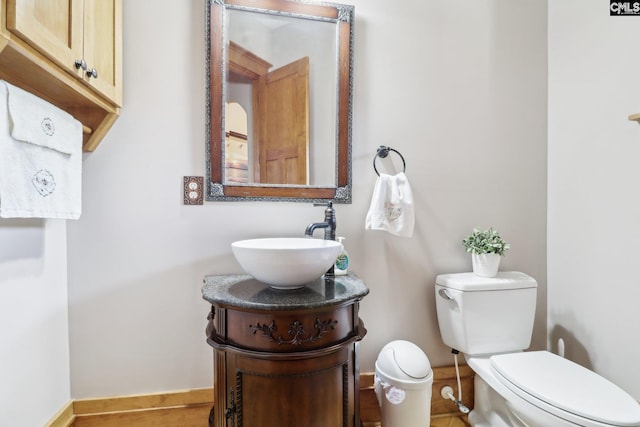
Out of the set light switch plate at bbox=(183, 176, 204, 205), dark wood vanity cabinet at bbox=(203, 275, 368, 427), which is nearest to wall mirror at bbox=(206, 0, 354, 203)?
light switch plate at bbox=(183, 176, 204, 205)

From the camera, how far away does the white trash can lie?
129 centimetres

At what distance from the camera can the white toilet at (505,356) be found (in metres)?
1.09

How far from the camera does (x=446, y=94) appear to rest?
63.5 inches

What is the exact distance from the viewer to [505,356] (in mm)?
1320

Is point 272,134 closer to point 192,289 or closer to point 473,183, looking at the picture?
point 192,289

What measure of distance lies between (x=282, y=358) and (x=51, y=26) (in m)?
1.17

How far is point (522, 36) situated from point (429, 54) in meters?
0.59

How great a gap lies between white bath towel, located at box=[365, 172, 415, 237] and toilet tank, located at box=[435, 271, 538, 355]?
0.37 m

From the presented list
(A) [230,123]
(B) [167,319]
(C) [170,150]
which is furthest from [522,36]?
(B) [167,319]

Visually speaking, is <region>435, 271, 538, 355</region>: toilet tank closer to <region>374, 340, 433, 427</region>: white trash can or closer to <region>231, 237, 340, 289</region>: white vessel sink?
<region>374, 340, 433, 427</region>: white trash can

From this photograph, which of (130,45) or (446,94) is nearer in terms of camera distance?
(130,45)

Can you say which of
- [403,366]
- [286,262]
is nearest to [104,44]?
[286,262]

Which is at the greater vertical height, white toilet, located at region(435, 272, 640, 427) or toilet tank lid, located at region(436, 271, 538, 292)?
toilet tank lid, located at region(436, 271, 538, 292)

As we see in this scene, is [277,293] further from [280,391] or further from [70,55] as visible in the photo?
[70,55]
